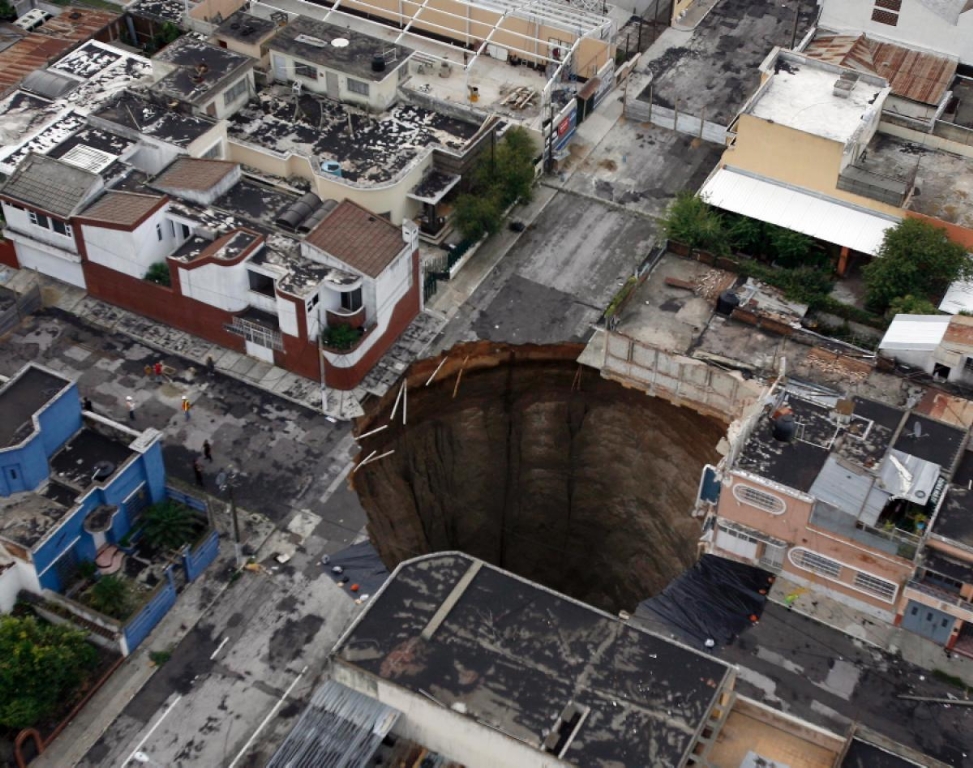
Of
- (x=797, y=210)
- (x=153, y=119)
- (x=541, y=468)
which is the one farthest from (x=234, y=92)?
(x=797, y=210)

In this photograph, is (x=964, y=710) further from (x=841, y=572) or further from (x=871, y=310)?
(x=871, y=310)

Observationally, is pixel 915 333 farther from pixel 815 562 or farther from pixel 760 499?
pixel 760 499

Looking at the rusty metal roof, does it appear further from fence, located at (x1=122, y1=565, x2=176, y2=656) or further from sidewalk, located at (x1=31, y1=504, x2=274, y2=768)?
fence, located at (x1=122, y1=565, x2=176, y2=656)

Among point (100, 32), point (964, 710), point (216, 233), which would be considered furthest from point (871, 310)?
point (100, 32)

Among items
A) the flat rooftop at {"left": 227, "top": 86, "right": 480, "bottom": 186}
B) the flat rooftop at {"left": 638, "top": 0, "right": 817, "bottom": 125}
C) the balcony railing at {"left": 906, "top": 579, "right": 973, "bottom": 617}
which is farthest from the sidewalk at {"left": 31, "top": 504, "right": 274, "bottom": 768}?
the flat rooftop at {"left": 638, "top": 0, "right": 817, "bottom": 125}

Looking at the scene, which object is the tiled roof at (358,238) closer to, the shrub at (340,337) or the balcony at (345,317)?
the balcony at (345,317)

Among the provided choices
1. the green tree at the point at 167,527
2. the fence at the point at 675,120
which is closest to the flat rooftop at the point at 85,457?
the green tree at the point at 167,527
